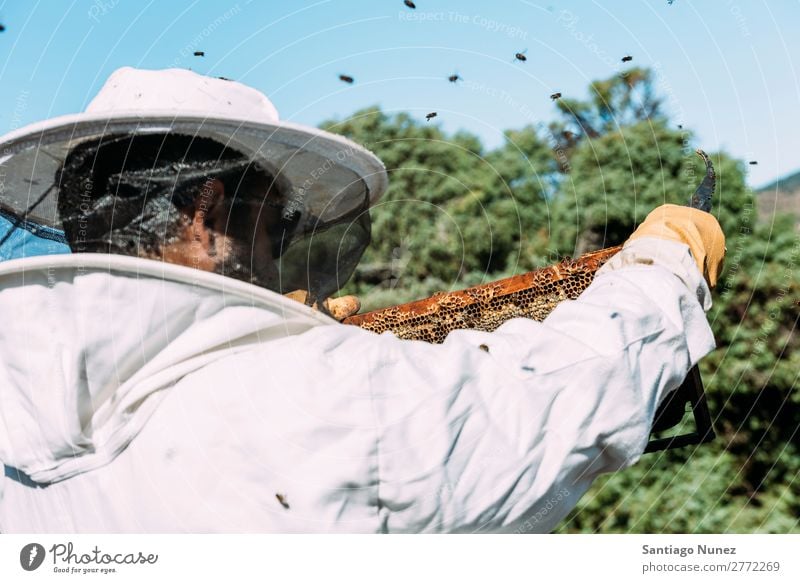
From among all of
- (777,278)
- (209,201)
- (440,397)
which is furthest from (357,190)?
(777,278)

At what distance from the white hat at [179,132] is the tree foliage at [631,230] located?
3.44 meters

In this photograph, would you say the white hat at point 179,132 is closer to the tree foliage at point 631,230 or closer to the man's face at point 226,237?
the man's face at point 226,237

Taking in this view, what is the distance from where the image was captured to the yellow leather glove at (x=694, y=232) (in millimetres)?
1920

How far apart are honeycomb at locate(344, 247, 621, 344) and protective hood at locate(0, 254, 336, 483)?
0.87 meters

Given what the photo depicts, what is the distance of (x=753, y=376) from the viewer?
6.39m

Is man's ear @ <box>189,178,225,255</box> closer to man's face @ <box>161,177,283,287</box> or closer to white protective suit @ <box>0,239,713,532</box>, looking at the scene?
man's face @ <box>161,177,283,287</box>

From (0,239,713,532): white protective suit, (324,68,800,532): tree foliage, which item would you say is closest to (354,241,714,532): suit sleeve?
(0,239,713,532): white protective suit

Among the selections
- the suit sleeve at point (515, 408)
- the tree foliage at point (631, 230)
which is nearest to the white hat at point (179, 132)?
the suit sleeve at point (515, 408)

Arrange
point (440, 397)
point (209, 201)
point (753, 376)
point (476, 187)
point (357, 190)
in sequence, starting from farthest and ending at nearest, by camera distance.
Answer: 1. point (476, 187)
2. point (753, 376)
3. point (357, 190)
4. point (209, 201)
5. point (440, 397)

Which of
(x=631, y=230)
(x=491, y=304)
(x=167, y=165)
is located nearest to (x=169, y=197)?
(x=167, y=165)

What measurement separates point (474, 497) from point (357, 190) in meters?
1.23

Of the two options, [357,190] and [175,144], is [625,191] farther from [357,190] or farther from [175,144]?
[175,144]

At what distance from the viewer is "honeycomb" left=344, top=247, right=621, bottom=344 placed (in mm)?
2371
